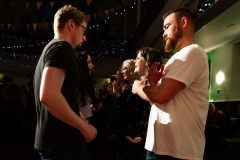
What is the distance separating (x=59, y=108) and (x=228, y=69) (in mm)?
7118

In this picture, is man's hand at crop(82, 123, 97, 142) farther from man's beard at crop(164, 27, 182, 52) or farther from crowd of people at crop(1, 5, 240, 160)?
man's beard at crop(164, 27, 182, 52)

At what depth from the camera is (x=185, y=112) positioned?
5.47ft

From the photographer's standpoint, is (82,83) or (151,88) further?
(82,83)

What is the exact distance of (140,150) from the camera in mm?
2729

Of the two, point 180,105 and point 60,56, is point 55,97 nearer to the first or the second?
point 60,56

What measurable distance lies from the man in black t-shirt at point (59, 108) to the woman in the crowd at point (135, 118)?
106 cm

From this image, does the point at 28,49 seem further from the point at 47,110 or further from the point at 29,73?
the point at 47,110

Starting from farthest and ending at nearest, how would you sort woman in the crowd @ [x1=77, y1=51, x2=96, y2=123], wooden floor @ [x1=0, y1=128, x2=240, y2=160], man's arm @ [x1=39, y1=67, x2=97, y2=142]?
wooden floor @ [x1=0, y1=128, x2=240, y2=160] → woman in the crowd @ [x1=77, y1=51, x2=96, y2=123] → man's arm @ [x1=39, y1=67, x2=97, y2=142]

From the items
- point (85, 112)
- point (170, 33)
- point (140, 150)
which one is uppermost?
point (170, 33)

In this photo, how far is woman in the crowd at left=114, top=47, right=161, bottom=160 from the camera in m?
2.63

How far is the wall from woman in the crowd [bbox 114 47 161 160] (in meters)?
5.60

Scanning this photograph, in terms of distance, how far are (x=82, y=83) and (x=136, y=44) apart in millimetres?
11956

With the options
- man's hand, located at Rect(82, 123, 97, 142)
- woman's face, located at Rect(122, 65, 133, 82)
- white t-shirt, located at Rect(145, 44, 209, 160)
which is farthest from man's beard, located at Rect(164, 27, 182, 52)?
woman's face, located at Rect(122, 65, 133, 82)

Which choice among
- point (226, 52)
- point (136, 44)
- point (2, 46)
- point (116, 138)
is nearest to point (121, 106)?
point (116, 138)
